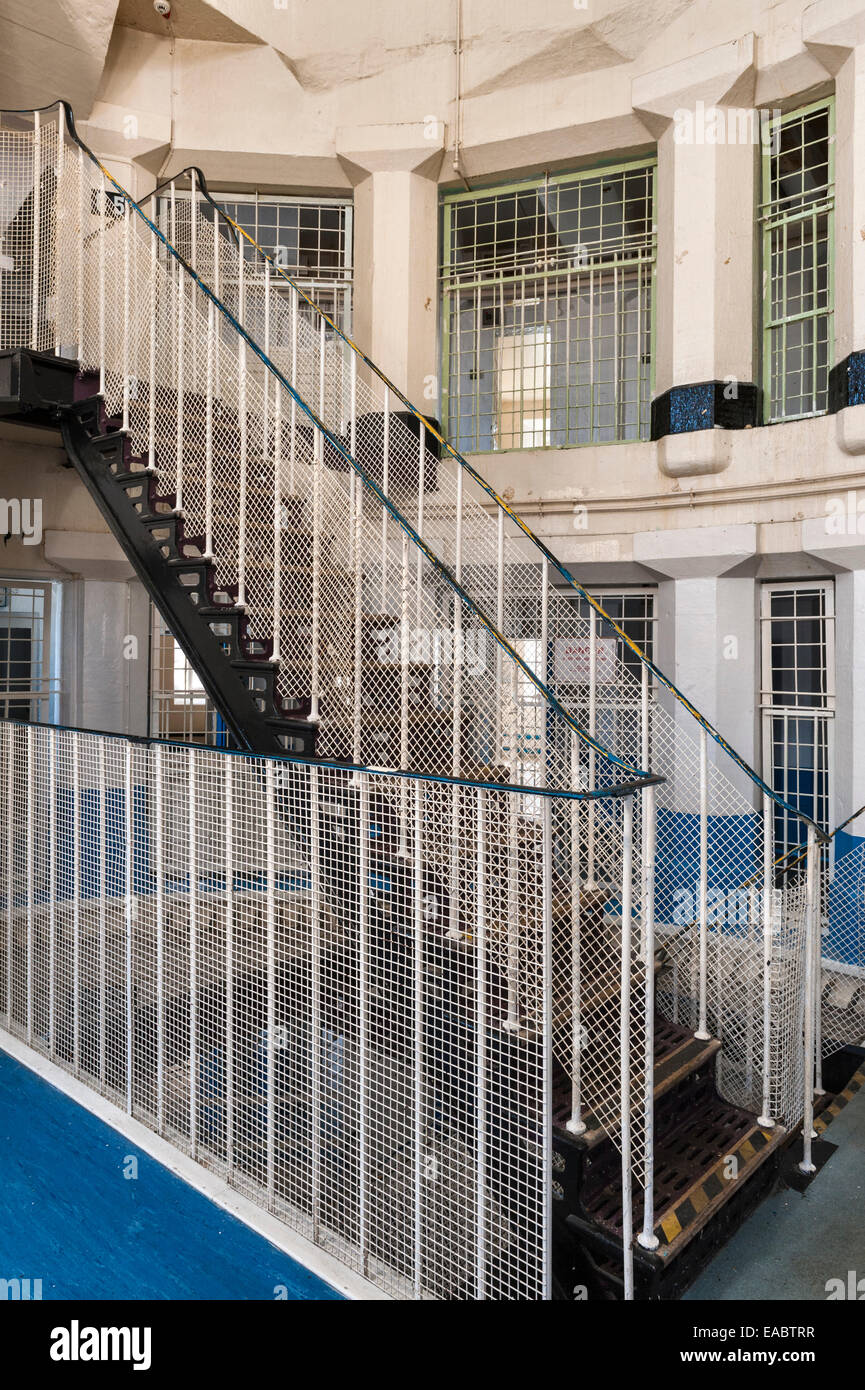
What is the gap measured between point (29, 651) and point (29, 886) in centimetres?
379

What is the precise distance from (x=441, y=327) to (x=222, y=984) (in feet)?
22.0

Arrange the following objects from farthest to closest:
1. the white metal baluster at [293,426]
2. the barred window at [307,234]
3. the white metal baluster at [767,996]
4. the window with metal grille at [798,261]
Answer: the barred window at [307,234]
the window with metal grille at [798,261]
the white metal baluster at [293,426]
the white metal baluster at [767,996]

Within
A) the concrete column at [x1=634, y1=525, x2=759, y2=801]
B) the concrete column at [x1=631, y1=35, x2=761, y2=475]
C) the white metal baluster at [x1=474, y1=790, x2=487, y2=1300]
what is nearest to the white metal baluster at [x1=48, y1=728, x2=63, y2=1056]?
the white metal baluster at [x1=474, y1=790, x2=487, y2=1300]

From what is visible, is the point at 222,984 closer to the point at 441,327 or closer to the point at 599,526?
the point at 599,526

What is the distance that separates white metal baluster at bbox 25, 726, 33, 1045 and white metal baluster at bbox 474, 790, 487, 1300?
115 inches

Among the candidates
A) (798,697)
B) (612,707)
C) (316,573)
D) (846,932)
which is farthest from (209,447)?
(846,932)

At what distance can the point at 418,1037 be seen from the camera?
2.90 meters

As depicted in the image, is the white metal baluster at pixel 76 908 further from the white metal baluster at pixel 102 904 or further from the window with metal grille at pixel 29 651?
the window with metal grille at pixel 29 651

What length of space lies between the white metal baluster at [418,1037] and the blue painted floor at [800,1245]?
4.16 ft

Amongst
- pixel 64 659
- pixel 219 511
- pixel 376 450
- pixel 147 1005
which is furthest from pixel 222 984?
pixel 64 659

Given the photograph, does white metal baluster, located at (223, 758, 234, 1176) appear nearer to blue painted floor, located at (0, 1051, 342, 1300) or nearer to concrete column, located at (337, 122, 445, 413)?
blue painted floor, located at (0, 1051, 342, 1300)

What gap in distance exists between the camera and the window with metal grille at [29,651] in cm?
773

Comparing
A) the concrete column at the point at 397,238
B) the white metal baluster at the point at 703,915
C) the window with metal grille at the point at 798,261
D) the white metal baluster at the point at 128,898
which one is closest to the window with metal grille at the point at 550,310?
the concrete column at the point at 397,238

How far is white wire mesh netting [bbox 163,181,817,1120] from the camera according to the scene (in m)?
4.30
